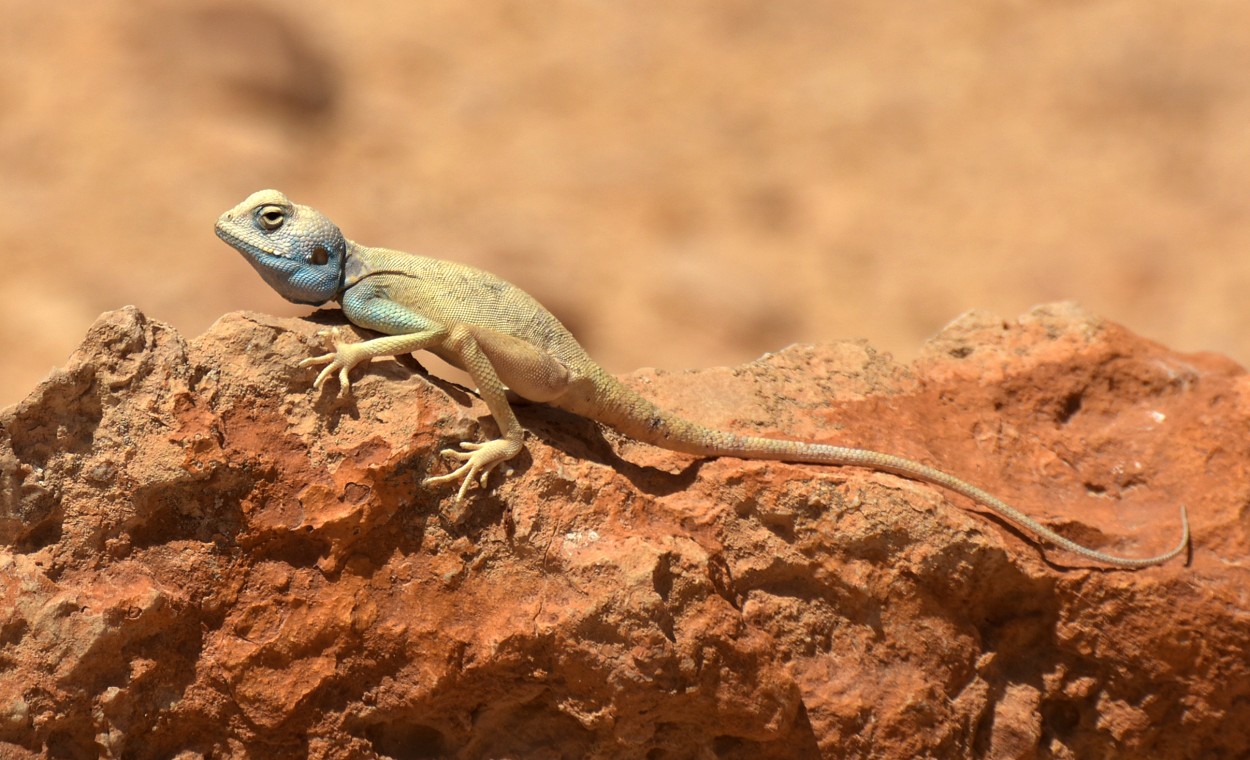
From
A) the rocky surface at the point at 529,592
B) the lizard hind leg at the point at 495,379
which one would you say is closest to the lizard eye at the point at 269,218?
the rocky surface at the point at 529,592

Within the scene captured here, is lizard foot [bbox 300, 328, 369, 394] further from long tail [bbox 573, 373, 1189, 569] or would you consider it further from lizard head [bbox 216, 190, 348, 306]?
long tail [bbox 573, 373, 1189, 569]

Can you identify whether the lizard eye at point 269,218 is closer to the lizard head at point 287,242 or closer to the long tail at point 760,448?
the lizard head at point 287,242

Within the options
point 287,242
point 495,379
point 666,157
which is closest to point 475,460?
point 495,379

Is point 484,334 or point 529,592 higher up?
point 484,334

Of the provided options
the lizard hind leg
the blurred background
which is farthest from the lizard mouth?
the blurred background

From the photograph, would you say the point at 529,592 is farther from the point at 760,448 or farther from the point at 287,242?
the point at 287,242

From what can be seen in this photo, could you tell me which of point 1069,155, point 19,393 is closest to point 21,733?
point 19,393

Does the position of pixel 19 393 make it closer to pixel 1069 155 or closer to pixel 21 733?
pixel 21 733
